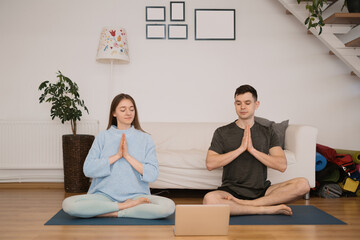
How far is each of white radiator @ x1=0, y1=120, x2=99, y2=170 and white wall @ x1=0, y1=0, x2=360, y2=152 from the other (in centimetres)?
17

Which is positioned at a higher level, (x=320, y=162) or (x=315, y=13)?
(x=315, y=13)

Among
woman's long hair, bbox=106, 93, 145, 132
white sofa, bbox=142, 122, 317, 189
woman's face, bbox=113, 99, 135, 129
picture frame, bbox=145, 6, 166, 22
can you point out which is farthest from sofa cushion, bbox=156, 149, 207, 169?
picture frame, bbox=145, 6, 166, 22

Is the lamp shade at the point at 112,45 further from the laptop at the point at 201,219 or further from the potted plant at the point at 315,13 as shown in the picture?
the laptop at the point at 201,219

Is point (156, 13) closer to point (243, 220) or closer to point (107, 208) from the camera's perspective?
point (107, 208)

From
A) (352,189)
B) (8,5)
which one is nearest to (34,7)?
(8,5)

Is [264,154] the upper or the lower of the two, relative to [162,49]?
lower

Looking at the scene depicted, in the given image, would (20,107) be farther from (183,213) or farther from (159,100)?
(183,213)

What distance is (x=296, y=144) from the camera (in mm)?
3283

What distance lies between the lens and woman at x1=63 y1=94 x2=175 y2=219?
2371 mm

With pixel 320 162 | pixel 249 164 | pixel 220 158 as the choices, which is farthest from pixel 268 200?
pixel 320 162

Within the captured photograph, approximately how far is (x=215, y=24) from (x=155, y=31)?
26.0 inches

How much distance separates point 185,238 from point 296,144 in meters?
1.65

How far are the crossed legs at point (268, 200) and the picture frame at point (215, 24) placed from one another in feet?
6.67

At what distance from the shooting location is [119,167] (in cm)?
249
